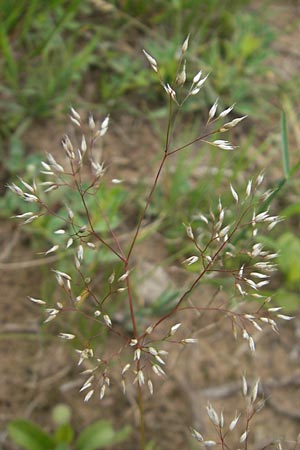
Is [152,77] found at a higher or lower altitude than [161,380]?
higher

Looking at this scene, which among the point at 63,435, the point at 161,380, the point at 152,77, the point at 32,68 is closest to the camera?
the point at 63,435

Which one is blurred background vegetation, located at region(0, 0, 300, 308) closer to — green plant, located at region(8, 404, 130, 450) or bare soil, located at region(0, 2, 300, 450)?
bare soil, located at region(0, 2, 300, 450)

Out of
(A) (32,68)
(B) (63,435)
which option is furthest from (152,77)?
(B) (63,435)

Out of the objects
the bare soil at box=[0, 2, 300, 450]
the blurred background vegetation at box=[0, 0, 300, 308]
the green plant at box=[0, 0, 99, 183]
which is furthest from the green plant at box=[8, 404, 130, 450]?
the green plant at box=[0, 0, 99, 183]

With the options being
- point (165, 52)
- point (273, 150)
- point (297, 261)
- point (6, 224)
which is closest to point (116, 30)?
point (165, 52)

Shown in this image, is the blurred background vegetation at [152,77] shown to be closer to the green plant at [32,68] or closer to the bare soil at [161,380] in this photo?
the green plant at [32,68]

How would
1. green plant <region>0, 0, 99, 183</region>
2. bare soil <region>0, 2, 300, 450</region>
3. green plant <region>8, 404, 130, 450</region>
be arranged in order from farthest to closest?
green plant <region>0, 0, 99, 183</region>
bare soil <region>0, 2, 300, 450</region>
green plant <region>8, 404, 130, 450</region>

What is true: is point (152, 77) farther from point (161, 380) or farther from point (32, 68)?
point (161, 380)

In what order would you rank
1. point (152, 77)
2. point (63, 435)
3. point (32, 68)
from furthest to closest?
1. point (152, 77)
2. point (32, 68)
3. point (63, 435)

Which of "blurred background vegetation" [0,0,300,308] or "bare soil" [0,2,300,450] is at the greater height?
"blurred background vegetation" [0,0,300,308]
